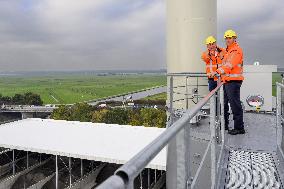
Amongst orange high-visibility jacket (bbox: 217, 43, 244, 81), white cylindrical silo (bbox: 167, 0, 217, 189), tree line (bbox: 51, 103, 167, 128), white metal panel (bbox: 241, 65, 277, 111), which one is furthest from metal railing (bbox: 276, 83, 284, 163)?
tree line (bbox: 51, 103, 167, 128)

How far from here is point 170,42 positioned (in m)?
11.8

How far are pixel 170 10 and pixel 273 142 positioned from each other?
240 inches

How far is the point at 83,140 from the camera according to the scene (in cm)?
2144

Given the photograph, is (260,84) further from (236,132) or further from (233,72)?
(233,72)

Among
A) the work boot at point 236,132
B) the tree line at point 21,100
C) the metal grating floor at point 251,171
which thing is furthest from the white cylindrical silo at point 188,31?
the tree line at point 21,100

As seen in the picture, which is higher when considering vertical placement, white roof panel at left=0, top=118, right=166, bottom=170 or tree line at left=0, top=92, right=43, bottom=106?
white roof panel at left=0, top=118, right=166, bottom=170

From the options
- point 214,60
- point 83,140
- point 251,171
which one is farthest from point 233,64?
point 83,140

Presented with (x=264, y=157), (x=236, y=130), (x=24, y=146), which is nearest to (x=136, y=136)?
(x=24, y=146)

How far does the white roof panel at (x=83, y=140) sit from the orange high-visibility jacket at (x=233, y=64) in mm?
8486

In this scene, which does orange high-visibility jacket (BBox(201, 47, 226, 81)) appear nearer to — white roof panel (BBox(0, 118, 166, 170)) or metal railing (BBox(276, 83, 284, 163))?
metal railing (BBox(276, 83, 284, 163))

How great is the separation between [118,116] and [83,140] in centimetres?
3003

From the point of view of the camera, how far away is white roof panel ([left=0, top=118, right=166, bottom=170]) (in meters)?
18.0

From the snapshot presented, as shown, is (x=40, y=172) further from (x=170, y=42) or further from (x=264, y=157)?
(x=264, y=157)

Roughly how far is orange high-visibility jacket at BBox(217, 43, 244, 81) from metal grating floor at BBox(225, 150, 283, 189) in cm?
205
